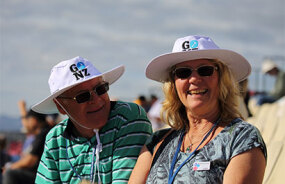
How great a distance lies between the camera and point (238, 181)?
7.48 feet

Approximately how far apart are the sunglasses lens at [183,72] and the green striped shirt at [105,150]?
57cm

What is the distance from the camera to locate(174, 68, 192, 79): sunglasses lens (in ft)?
9.06

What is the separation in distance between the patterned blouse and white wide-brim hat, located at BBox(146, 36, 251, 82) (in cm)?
42

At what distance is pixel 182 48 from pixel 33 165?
11.9 feet

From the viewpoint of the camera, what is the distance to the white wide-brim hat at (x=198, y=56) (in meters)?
2.71

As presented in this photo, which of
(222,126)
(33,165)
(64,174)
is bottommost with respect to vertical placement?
(33,165)

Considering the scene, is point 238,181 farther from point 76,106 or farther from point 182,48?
point 76,106

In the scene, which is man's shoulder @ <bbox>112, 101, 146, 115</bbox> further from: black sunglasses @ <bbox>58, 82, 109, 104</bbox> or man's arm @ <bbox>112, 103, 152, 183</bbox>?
black sunglasses @ <bbox>58, 82, 109, 104</bbox>

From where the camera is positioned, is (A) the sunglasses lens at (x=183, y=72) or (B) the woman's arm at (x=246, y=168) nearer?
(B) the woman's arm at (x=246, y=168)

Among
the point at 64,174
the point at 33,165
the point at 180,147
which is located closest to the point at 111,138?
the point at 64,174

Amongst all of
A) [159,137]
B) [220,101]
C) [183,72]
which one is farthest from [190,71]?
[159,137]

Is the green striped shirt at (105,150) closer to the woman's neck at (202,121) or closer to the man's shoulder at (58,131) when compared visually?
the man's shoulder at (58,131)

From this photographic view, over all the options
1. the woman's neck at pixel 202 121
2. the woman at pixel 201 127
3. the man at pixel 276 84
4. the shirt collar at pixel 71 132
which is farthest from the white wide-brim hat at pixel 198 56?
the man at pixel 276 84

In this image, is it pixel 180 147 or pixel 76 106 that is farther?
pixel 76 106
